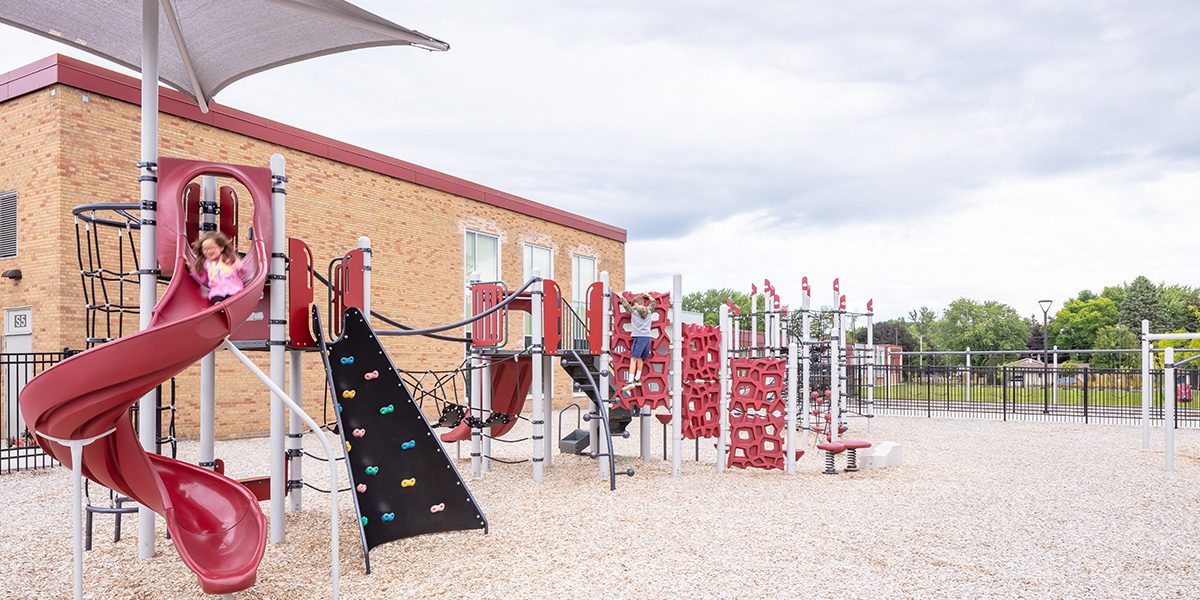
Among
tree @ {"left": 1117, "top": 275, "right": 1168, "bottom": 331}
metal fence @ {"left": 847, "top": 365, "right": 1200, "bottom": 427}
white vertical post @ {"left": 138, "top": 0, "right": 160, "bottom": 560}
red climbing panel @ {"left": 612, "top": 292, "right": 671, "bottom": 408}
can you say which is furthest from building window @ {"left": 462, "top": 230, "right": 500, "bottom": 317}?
tree @ {"left": 1117, "top": 275, "right": 1168, "bottom": 331}

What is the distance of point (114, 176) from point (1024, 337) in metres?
72.9

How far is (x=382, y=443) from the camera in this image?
6531 millimetres

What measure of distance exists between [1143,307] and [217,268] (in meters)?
73.9

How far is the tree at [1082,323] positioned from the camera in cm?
6819

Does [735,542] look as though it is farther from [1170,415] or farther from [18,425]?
[18,425]

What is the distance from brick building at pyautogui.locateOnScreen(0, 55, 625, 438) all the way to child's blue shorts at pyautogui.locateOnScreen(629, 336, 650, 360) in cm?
779

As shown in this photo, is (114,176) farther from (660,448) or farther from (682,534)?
(682,534)

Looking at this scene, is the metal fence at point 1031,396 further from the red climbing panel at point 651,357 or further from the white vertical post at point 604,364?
the white vertical post at point 604,364

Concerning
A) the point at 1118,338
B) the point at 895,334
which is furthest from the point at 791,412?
the point at 895,334

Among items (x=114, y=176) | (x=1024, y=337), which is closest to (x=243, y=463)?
(x=114, y=176)

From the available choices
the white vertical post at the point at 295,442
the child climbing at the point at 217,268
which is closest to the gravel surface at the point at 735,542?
the white vertical post at the point at 295,442

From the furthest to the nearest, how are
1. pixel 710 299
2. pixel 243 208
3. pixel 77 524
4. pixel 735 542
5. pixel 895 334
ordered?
pixel 895 334 → pixel 710 299 → pixel 243 208 → pixel 735 542 → pixel 77 524

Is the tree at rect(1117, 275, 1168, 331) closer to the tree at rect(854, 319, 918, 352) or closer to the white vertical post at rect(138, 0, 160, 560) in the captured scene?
the tree at rect(854, 319, 918, 352)

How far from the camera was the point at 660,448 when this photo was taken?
1420 centimetres
